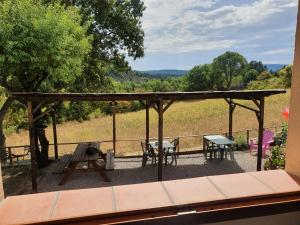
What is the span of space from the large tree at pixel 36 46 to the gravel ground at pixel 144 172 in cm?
204

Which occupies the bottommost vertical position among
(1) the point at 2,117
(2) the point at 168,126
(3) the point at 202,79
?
(2) the point at 168,126

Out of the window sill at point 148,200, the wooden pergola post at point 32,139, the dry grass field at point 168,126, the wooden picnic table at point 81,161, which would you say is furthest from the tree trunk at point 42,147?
the window sill at point 148,200

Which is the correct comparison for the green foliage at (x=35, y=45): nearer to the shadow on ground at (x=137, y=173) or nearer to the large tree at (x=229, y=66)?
the shadow on ground at (x=137, y=173)

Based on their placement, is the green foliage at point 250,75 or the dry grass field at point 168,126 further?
the green foliage at point 250,75

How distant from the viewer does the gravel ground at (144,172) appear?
8.79 metres

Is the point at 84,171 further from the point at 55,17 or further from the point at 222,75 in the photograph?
the point at 222,75

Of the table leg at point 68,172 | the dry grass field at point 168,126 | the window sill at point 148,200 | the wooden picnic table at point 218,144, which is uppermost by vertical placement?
the window sill at point 148,200

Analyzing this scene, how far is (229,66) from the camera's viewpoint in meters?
65.8

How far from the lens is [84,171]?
356 inches

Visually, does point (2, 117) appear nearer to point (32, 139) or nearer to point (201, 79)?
point (32, 139)

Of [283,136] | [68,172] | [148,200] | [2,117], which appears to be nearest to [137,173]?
[68,172]

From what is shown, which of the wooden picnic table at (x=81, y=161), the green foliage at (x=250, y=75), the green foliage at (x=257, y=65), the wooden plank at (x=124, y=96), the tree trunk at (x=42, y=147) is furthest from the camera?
the green foliage at (x=257, y=65)

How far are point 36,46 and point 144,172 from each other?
524cm

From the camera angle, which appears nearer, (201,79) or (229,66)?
(201,79)
